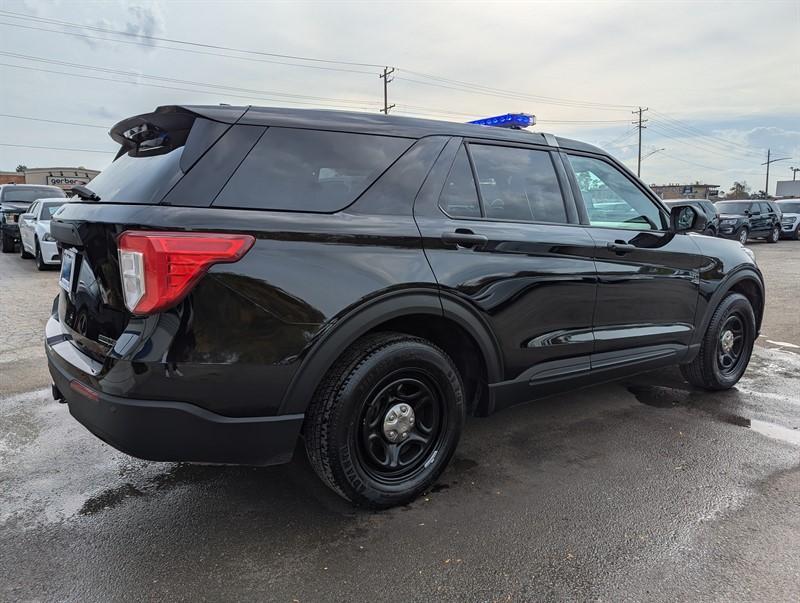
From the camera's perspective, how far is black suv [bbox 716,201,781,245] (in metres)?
21.7

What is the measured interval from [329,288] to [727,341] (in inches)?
146

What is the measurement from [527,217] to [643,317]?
1.22 metres

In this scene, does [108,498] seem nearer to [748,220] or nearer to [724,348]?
[724,348]

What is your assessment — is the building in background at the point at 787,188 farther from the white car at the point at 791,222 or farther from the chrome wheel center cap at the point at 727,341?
Answer: the chrome wheel center cap at the point at 727,341

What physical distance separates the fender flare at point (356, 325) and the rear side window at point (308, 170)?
477 mm

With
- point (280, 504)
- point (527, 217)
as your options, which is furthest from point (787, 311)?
point (280, 504)

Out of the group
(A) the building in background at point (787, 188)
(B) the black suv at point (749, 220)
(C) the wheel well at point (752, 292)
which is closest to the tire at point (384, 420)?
(C) the wheel well at point (752, 292)

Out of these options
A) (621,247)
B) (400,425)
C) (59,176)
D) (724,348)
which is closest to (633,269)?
(621,247)

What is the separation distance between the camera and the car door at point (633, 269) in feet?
11.7

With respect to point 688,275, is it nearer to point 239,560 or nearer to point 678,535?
point 678,535

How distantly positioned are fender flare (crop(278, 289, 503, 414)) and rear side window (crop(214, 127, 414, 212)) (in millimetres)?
477

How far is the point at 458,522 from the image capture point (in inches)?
Answer: 107

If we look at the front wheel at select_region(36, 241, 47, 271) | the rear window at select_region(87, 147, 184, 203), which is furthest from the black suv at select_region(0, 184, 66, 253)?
A: the rear window at select_region(87, 147, 184, 203)

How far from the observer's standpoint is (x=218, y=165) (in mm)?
2355
